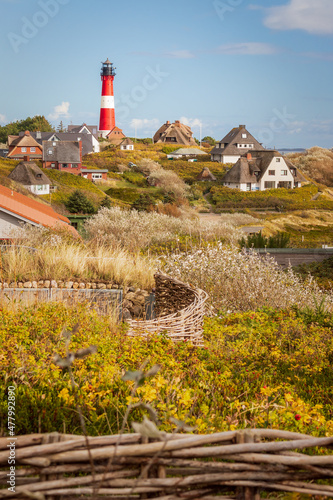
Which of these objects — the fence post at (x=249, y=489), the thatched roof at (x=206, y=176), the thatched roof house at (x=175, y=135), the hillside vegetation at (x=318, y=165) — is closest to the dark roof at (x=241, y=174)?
the thatched roof at (x=206, y=176)

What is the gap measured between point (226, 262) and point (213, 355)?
15.7 ft

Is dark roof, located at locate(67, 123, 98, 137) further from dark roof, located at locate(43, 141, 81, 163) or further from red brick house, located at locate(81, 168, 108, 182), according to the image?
red brick house, located at locate(81, 168, 108, 182)

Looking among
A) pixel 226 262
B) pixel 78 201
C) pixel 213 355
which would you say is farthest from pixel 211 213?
pixel 213 355

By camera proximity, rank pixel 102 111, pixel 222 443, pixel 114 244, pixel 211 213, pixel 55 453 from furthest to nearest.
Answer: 1. pixel 102 111
2. pixel 211 213
3. pixel 114 244
4. pixel 222 443
5. pixel 55 453

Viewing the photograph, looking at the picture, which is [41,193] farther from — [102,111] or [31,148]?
[102,111]

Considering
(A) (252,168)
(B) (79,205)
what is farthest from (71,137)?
(B) (79,205)

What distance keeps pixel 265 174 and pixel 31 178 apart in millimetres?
29229

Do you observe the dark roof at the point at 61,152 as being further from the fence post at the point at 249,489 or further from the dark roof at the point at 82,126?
the fence post at the point at 249,489

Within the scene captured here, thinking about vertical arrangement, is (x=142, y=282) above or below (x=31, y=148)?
below

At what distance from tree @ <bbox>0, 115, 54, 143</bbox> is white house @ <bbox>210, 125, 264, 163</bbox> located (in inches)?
1413

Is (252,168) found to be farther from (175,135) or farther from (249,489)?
(249,489)

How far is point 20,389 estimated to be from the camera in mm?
3979

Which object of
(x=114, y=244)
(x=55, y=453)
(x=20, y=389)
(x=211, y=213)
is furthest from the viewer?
(x=211, y=213)

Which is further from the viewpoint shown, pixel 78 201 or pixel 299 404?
pixel 78 201
